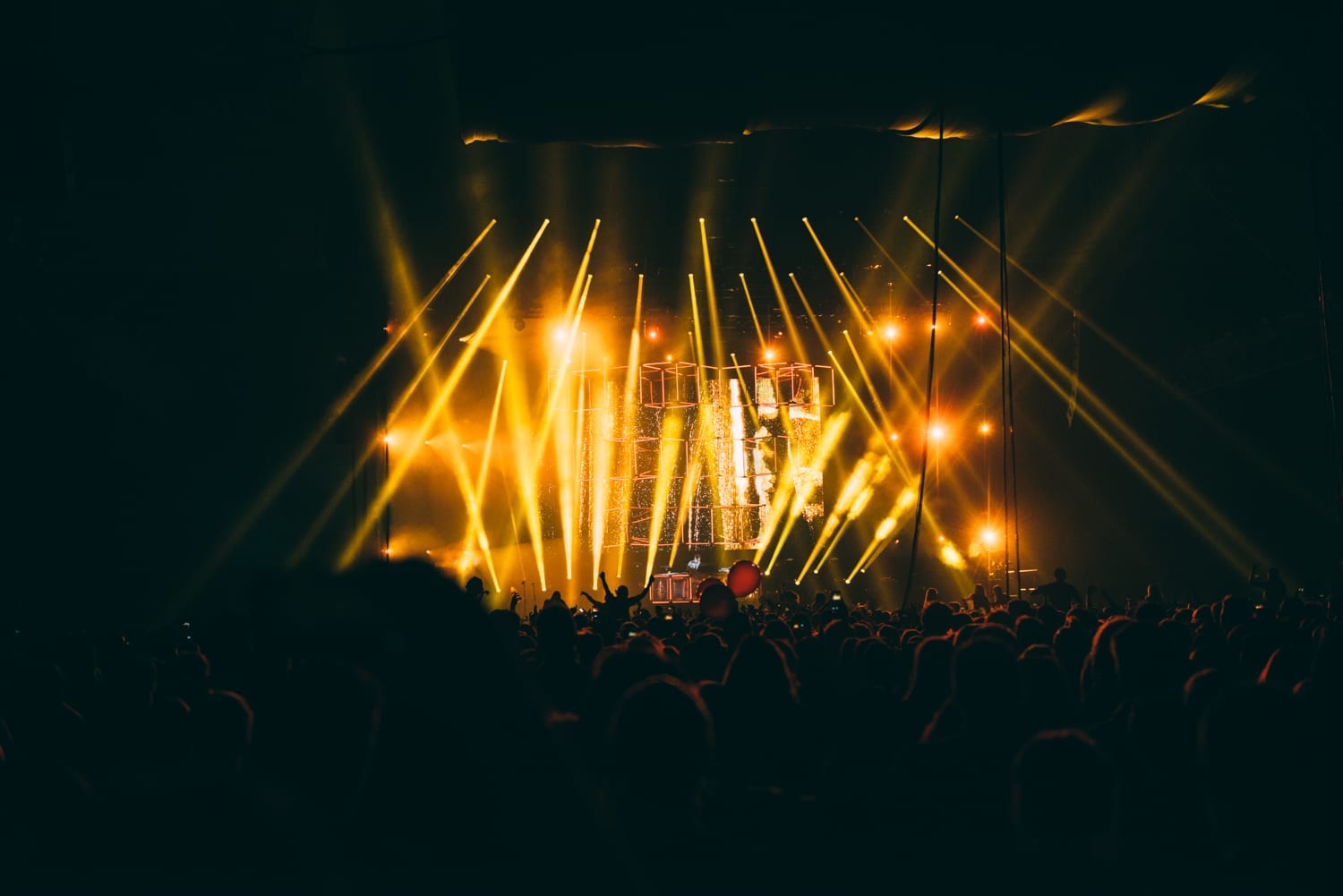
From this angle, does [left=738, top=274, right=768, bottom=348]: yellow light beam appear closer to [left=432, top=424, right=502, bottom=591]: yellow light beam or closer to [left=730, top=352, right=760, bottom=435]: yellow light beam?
[left=730, top=352, right=760, bottom=435]: yellow light beam

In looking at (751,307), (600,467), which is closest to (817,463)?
(600,467)

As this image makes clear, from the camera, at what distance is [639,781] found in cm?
225

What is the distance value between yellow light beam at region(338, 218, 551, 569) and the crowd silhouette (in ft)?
33.1

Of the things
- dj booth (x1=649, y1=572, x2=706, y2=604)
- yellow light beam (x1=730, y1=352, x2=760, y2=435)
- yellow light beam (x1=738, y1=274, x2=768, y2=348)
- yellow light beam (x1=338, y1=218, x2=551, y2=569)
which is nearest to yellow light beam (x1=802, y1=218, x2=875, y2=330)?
yellow light beam (x1=738, y1=274, x2=768, y2=348)

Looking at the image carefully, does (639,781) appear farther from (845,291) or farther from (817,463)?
(817,463)

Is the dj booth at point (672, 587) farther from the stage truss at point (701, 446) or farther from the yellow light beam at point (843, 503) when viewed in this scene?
the yellow light beam at point (843, 503)

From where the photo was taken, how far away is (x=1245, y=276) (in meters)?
14.1

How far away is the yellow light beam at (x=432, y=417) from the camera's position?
13.4 metres

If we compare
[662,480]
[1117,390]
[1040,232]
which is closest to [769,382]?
[662,480]

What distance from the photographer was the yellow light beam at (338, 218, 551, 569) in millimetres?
13445

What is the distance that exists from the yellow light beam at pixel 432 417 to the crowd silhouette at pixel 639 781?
10.1 metres

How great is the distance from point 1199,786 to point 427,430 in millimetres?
19567

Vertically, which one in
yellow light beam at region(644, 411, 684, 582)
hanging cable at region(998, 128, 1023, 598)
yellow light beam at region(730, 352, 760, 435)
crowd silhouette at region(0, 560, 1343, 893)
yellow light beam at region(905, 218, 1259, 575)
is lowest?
crowd silhouette at region(0, 560, 1343, 893)

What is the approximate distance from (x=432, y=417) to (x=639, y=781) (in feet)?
64.0
